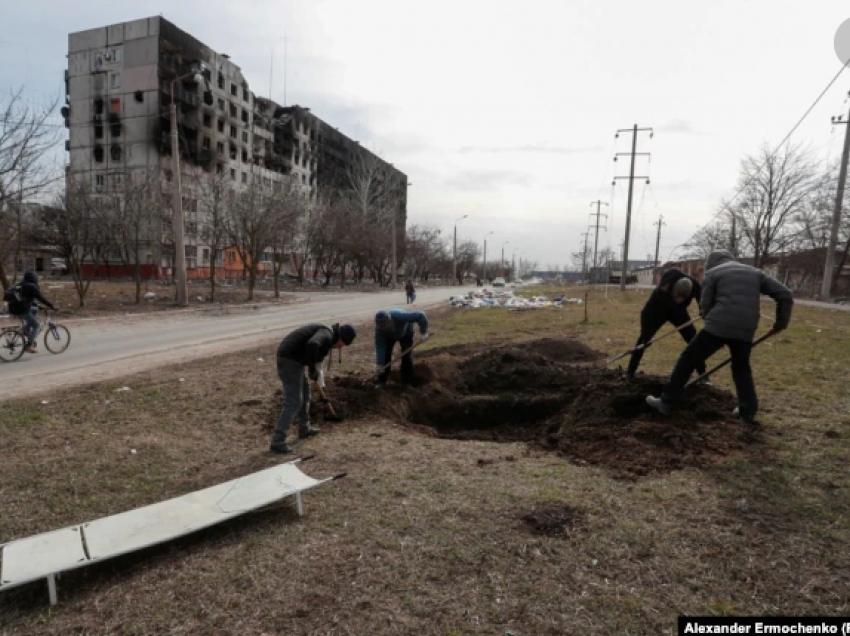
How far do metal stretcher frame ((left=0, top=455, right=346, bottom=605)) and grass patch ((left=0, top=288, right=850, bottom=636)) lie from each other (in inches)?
6.4

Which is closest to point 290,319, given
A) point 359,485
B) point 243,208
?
point 243,208

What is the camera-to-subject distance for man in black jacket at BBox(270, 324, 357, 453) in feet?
15.1

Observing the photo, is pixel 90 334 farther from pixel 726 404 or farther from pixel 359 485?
pixel 726 404

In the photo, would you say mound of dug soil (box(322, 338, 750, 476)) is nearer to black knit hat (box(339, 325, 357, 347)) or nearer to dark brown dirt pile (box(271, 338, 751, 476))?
dark brown dirt pile (box(271, 338, 751, 476))

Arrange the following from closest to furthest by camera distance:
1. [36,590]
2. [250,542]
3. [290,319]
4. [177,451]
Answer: [36,590], [250,542], [177,451], [290,319]

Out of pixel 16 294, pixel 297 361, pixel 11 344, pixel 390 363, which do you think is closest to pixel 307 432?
pixel 297 361

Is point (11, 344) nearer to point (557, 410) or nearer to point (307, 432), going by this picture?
point (307, 432)

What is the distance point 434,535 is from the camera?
9.99 ft

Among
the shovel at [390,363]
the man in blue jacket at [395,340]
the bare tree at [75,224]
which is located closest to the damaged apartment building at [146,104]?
the bare tree at [75,224]

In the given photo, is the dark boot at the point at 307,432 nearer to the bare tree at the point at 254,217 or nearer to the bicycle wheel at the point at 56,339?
the bicycle wheel at the point at 56,339

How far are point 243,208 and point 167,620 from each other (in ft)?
85.3

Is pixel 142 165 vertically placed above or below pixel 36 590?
above

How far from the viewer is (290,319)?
18391 millimetres

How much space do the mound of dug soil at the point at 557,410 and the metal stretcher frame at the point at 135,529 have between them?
8.17ft
